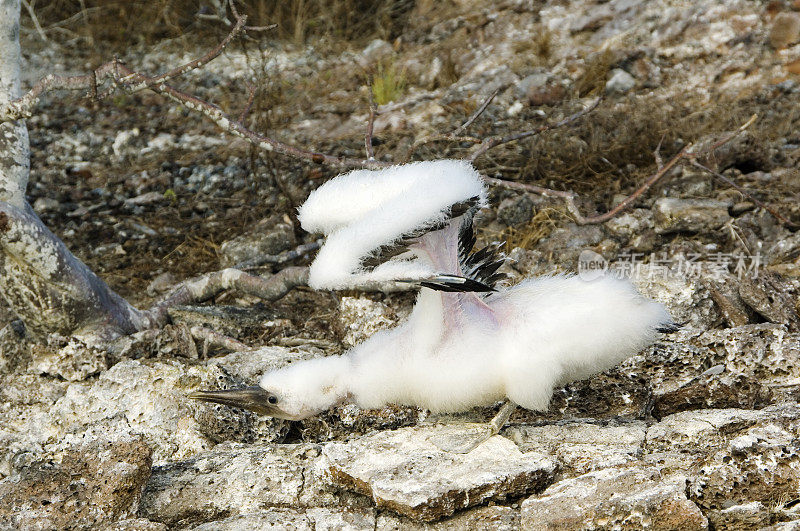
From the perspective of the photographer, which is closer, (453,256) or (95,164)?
(453,256)

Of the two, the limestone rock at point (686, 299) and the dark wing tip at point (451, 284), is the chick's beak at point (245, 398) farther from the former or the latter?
the limestone rock at point (686, 299)

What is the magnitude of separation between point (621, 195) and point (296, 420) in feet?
8.45

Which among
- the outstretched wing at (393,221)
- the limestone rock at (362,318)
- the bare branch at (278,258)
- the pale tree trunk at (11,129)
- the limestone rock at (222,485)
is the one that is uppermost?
the pale tree trunk at (11,129)

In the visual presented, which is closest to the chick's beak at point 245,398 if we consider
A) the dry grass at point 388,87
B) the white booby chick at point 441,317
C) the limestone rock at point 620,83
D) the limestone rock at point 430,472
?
the white booby chick at point 441,317

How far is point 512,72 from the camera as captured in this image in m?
6.34

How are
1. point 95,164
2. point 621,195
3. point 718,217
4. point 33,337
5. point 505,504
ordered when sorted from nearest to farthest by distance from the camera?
point 505,504 < point 33,337 < point 718,217 < point 621,195 < point 95,164

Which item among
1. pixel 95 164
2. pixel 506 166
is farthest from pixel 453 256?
pixel 95 164

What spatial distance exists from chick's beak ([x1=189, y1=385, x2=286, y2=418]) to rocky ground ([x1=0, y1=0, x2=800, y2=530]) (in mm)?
142

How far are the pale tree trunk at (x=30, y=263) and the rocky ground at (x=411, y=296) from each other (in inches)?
7.2

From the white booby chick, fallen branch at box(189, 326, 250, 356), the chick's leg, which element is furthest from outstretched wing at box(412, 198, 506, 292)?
fallen branch at box(189, 326, 250, 356)

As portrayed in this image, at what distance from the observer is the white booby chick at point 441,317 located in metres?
2.76

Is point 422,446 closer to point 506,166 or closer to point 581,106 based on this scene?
point 506,166

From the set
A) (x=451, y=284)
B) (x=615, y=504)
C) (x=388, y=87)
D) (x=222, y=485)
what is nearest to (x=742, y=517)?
(x=615, y=504)

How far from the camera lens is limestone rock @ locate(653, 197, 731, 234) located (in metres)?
4.55
